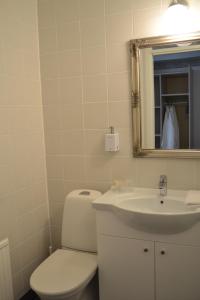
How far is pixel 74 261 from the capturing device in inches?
72.6

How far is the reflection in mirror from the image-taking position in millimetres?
1779

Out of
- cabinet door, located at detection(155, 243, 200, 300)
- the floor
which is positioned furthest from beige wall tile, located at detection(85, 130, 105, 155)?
the floor

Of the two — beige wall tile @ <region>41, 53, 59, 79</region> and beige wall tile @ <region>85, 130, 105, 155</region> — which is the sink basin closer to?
beige wall tile @ <region>85, 130, 105, 155</region>

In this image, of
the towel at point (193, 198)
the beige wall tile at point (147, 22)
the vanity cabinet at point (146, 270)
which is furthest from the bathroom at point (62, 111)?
the vanity cabinet at point (146, 270)

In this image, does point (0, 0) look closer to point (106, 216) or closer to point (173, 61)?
point (173, 61)

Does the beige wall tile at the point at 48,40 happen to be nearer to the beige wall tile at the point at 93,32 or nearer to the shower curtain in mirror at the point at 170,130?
the beige wall tile at the point at 93,32

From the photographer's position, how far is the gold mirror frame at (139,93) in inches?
69.8

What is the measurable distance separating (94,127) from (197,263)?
1.10m

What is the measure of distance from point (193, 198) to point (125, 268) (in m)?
0.59

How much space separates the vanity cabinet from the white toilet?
127 mm

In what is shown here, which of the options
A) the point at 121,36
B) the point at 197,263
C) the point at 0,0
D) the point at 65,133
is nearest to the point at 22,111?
the point at 65,133

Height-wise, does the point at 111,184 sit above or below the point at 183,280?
above

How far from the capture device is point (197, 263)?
5.14 ft

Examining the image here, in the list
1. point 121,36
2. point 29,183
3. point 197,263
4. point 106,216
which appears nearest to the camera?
point 197,263
